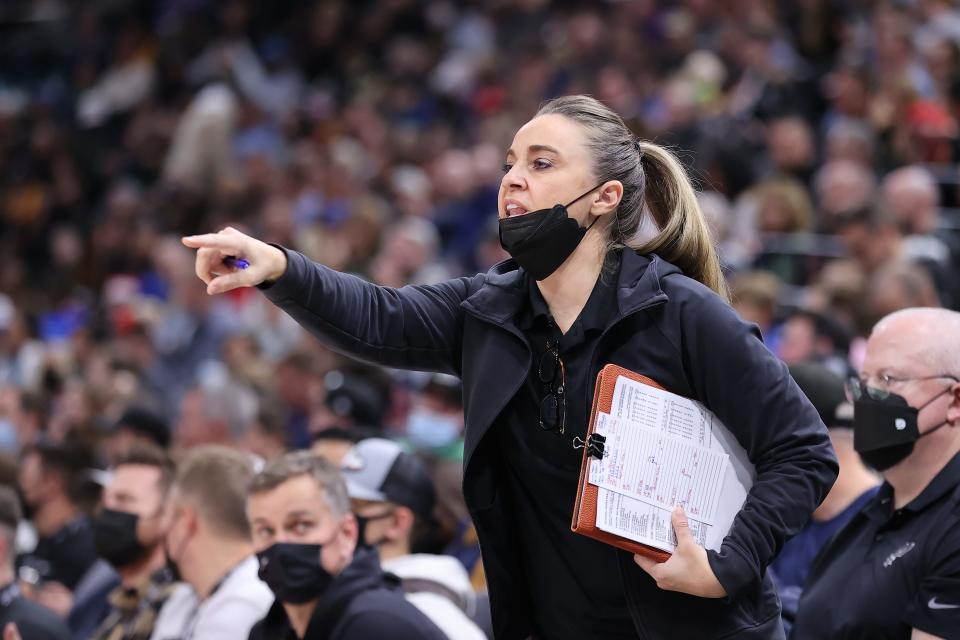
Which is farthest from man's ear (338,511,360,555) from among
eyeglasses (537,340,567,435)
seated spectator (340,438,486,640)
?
eyeglasses (537,340,567,435)

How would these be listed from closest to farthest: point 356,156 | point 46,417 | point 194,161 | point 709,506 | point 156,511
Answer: point 709,506 → point 156,511 → point 46,417 → point 356,156 → point 194,161

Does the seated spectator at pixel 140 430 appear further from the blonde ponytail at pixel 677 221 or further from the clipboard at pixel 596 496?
the clipboard at pixel 596 496

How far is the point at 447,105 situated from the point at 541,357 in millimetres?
10188

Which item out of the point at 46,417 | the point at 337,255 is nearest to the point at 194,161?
the point at 337,255

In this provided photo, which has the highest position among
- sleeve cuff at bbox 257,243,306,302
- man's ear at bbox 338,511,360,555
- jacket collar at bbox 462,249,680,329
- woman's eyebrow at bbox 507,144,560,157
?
woman's eyebrow at bbox 507,144,560,157

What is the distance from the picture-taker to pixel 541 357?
9.65ft

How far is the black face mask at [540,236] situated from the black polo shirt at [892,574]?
4.19ft

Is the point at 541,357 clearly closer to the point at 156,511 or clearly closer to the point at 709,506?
the point at 709,506

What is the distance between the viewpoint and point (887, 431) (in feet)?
11.9

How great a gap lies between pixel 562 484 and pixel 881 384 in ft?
4.07

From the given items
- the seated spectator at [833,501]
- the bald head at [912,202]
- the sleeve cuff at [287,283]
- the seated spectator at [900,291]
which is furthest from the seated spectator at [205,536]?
the bald head at [912,202]

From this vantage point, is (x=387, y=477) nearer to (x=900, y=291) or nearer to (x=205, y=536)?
(x=205, y=536)

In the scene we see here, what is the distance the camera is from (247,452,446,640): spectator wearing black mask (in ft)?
12.6

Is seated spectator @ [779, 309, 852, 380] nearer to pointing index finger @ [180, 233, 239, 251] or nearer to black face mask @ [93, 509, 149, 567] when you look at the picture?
black face mask @ [93, 509, 149, 567]
